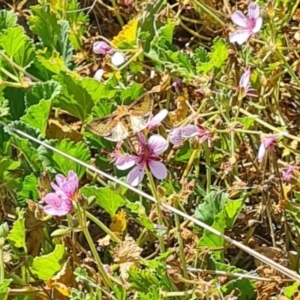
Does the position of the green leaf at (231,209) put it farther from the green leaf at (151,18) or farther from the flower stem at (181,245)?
the green leaf at (151,18)

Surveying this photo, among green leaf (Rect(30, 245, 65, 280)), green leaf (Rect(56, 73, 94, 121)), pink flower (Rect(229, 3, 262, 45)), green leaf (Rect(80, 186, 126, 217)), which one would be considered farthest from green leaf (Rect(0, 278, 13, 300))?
pink flower (Rect(229, 3, 262, 45))

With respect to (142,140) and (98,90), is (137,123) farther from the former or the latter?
(98,90)

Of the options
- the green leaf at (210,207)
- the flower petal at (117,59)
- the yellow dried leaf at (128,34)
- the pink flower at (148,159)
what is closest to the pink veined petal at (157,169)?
the pink flower at (148,159)

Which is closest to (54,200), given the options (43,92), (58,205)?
(58,205)

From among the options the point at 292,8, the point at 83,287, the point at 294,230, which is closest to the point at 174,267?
the point at 83,287

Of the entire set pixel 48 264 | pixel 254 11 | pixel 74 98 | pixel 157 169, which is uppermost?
pixel 254 11
